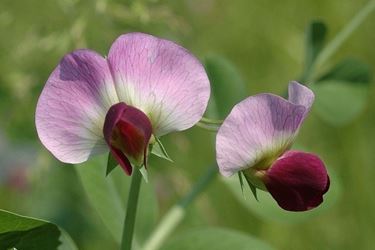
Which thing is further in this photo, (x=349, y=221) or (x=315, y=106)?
(x=349, y=221)

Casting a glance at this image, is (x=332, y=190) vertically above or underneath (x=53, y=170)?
above

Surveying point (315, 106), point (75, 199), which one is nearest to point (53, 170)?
point (75, 199)

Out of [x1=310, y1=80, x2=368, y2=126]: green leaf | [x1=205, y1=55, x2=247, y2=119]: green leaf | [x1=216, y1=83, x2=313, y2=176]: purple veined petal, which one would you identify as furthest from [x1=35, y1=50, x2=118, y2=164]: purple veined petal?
[x1=310, y1=80, x2=368, y2=126]: green leaf

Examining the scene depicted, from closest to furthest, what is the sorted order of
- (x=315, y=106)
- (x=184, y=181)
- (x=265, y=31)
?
(x=315, y=106) → (x=184, y=181) → (x=265, y=31)

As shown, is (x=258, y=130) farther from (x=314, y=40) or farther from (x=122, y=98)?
(x=314, y=40)

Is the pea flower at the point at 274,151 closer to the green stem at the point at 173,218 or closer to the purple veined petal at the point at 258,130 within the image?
the purple veined petal at the point at 258,130

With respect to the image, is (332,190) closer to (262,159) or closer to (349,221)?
(262,159)

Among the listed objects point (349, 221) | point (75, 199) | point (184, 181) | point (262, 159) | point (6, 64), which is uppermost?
point (262, 159)
